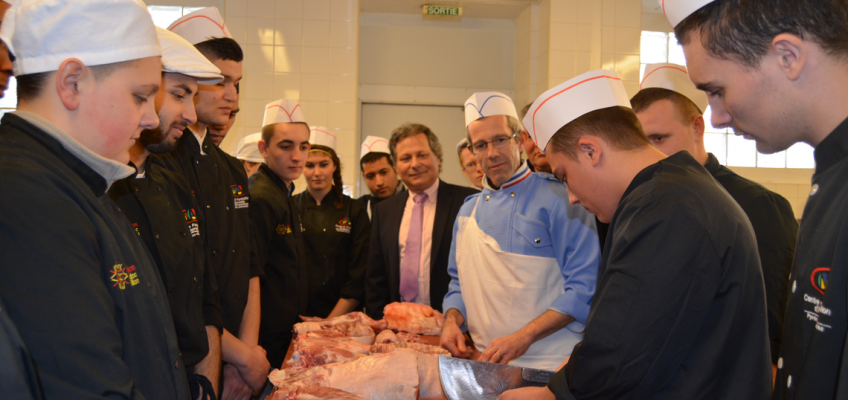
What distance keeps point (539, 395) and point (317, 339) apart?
45.2 inches

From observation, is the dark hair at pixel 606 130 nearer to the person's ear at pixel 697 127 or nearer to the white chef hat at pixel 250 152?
the person's ear at pixel 697 127

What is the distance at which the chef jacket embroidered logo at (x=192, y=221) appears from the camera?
6.16 feet

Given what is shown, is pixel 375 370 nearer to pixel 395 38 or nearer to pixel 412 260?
pixel 412 260

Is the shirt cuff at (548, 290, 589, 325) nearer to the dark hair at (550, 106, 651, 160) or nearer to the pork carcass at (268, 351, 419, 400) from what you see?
the pork carcass at (268, 351, 419, 400)

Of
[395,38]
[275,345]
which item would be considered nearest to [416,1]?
[395,38]

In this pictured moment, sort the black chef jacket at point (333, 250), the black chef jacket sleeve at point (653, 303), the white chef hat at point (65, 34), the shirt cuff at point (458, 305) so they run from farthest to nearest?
the black chef jacket at point (333, 250) < the shirt cuff at point (458, 305) < the black chef jacket sleeve at point (653, 303) < the white chef hat at point (65, 34)

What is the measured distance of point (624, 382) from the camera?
1.17 m

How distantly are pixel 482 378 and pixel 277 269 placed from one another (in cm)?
164

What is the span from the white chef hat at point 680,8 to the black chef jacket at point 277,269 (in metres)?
2.31

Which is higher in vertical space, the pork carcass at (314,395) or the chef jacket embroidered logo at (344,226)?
the chef jacket embroidered logo at (344,226)

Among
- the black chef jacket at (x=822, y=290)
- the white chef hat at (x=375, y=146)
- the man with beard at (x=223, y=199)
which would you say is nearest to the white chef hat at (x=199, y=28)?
the man with beard at (x=223, y=199)

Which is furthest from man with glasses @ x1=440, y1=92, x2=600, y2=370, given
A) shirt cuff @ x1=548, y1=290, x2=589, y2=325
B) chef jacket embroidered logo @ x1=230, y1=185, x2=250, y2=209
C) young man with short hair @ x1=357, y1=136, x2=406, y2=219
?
young man with short hair @ x1=357, y1=136, x2=406, y2=219

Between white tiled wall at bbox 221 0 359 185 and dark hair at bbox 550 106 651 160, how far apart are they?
4.78 meters

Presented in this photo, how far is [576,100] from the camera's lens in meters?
1.68
